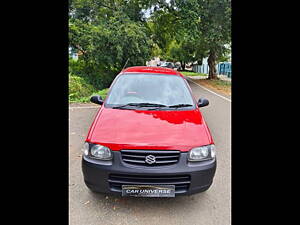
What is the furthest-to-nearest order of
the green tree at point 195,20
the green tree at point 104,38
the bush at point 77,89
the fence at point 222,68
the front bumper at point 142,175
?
the fence at point 222,68
the green tree at point 195,20
the green tree at point 104,38
the bush at point 77,89
the front bumper at point 142,175

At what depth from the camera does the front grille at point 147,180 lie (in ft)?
8.21

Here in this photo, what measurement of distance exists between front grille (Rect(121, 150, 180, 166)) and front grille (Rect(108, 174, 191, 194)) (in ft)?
0.50

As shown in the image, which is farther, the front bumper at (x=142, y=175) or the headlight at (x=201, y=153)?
the headlight at (x=201, y=153)

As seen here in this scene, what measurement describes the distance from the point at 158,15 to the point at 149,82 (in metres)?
14.6

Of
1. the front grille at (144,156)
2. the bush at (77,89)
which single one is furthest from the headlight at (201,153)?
the bush at (77,89)

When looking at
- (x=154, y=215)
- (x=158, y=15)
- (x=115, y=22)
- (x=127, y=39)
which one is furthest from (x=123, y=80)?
(x=158, y=15)

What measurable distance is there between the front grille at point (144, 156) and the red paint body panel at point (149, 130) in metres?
0.05

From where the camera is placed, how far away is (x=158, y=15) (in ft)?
55.2

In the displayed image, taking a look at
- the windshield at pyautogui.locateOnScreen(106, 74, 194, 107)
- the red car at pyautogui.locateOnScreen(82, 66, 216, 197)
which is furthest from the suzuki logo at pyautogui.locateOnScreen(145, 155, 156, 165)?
the windshield at pyautogui.locateOnScreen(106, 74, 194, 107)

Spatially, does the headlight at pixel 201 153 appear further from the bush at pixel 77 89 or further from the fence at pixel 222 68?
the fence at pixel 222 68

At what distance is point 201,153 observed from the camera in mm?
2666

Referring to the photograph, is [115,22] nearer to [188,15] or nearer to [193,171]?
[188,15]

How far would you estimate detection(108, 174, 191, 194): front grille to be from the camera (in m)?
2.50

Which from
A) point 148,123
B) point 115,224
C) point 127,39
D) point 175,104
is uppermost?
point 127,39
